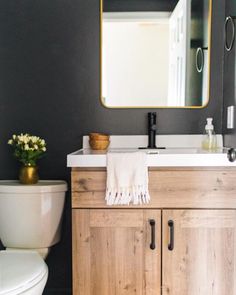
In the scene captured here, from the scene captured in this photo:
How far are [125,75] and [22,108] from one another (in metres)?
0.64

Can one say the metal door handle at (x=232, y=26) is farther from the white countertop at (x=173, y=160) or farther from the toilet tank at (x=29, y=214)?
the toilet tank at (x=29, y=214)

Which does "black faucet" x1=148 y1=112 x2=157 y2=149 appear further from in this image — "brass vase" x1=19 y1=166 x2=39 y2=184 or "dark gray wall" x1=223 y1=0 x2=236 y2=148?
"brass vase" x1=19 y1=166 x2=39 y2=184

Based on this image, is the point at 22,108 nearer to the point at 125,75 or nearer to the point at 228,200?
the point at 125,75

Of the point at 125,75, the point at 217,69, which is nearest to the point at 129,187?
the point at 125,75

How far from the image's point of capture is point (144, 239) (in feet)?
5.31

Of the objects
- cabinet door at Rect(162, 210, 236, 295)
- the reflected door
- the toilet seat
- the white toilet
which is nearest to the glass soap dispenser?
the reflected door

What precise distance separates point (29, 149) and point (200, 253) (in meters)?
1.02

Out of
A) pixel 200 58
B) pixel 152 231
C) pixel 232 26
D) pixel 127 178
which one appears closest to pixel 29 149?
pixel 127 178

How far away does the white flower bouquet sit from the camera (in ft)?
6.34

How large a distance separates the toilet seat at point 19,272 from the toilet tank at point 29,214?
166mm

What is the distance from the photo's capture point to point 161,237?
63.7 inches

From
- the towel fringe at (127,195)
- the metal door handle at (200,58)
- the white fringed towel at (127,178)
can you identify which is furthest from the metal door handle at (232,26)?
the towel fringe at (127,195)

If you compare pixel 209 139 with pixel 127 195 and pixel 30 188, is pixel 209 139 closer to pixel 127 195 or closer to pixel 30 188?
pixel 127 195

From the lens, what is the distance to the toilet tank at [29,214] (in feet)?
5.94
